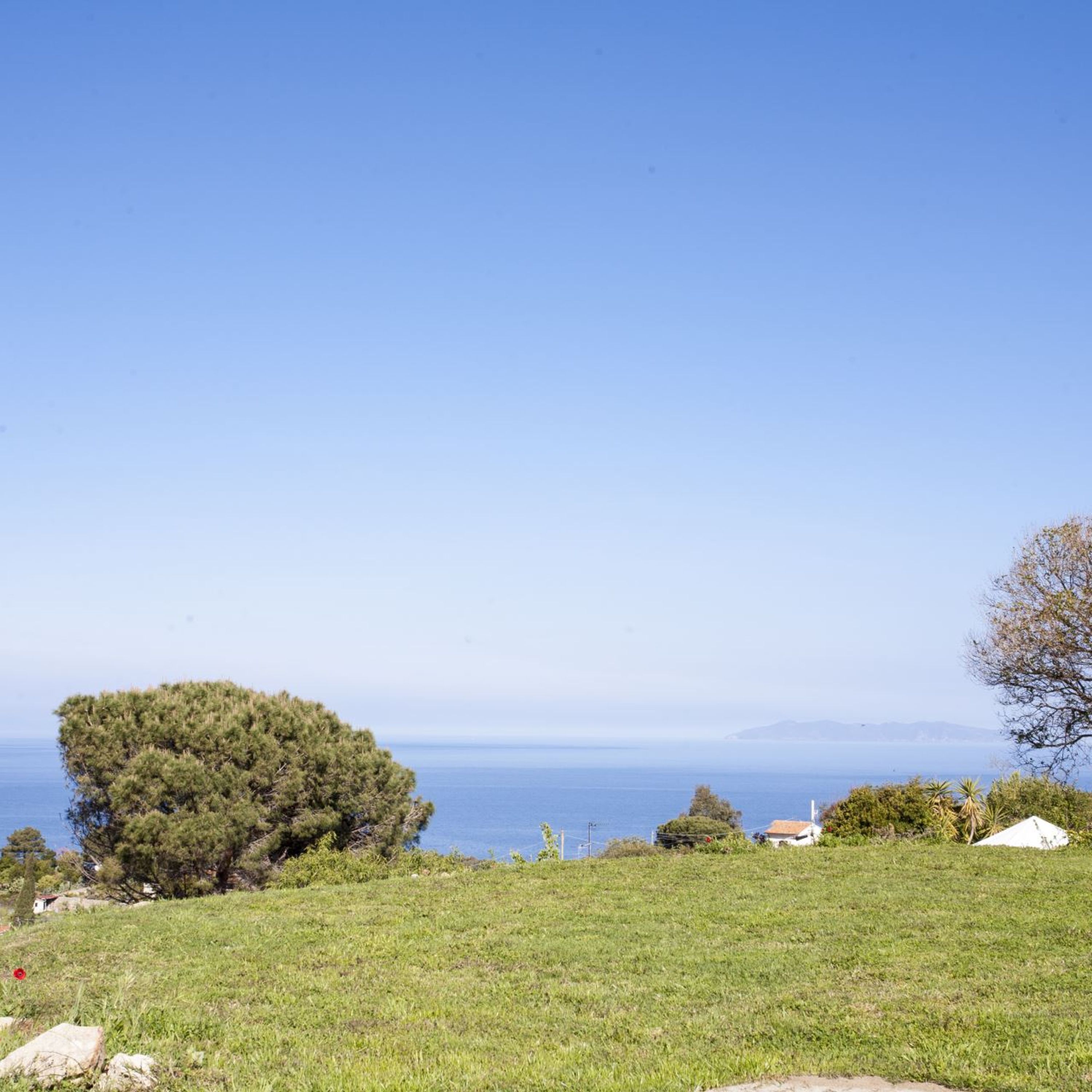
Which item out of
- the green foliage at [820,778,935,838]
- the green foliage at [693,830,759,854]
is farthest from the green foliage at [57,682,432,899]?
the green foliage at [820,778,935,838]

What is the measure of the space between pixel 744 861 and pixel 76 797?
16087 millimetres

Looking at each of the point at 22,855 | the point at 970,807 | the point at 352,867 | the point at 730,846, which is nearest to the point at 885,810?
the point at 970,807

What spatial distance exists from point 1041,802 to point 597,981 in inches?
1433

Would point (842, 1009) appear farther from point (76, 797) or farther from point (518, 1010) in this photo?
point (76, 797)

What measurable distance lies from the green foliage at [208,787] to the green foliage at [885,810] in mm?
14890

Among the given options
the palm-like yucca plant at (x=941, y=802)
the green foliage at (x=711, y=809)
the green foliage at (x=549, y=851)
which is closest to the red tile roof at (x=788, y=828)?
the green foliage at (x=711, y=809)

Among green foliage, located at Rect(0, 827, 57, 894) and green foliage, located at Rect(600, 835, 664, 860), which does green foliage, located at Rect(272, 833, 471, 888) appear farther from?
green foliage, located at Rect(0, 827, 57, 894)

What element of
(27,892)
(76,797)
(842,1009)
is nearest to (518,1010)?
(842,1009)

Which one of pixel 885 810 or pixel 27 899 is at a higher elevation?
pixel 27 899

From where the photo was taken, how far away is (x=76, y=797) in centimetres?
2484

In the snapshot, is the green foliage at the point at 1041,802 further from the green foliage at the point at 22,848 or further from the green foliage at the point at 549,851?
the green foliage at the point at 22,848

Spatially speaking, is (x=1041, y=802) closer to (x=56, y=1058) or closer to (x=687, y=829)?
(x=687, y=829)

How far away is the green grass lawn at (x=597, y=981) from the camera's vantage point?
7469 mm

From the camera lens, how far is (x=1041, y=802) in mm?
40906
